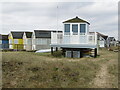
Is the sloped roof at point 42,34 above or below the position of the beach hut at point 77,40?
above

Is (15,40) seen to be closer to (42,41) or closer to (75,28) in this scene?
(42,41)

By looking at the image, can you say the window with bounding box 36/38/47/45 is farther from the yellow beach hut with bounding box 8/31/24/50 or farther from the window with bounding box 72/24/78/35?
the window with bounding box 72/24/78/35

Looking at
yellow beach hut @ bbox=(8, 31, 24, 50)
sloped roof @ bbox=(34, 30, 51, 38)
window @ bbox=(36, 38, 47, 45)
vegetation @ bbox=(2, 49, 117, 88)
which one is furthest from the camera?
yellow beach hut @ bbox=(8, 31, 24, 50)

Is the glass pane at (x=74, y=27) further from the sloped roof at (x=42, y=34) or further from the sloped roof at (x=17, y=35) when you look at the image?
the sloped roof at (x=17, y=35)

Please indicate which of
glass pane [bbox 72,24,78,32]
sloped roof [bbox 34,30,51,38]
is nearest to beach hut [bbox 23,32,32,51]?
sloped roof [bbox 34,30,51,38]

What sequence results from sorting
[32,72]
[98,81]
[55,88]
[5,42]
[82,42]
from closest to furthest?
[55,88]
[98,81]
[32,72]
[82,42]
[5,42]

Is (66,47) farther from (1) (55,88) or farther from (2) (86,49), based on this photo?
(1) (55,88)

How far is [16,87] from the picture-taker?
40.2 ft

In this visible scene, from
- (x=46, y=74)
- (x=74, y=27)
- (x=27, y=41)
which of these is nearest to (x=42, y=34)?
(x=27, y=41)

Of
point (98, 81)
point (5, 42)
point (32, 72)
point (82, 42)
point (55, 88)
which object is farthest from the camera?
point (5, 42)

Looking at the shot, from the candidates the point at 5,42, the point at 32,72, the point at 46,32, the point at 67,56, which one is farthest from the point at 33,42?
the point at 32,72

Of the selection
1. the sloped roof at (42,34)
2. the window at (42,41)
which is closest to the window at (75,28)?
the window at (42,41)

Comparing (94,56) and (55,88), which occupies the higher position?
(94,56)

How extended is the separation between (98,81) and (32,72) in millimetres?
4699
